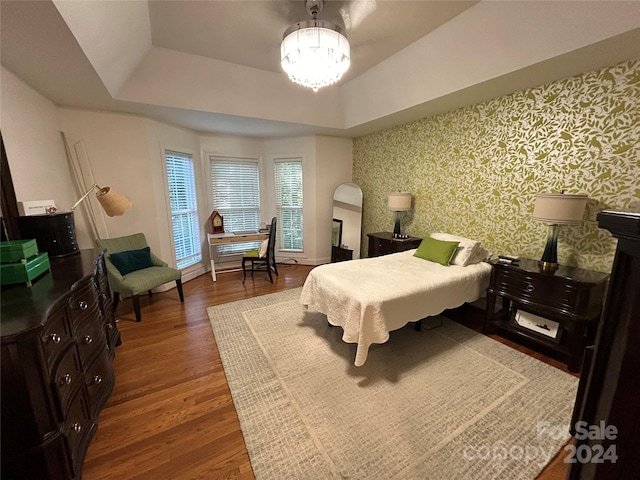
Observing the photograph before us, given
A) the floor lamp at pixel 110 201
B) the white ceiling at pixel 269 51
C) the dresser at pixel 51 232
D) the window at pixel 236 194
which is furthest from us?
the window at pixel 236 194

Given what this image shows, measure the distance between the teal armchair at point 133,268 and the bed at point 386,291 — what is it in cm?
182

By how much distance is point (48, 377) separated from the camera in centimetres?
113

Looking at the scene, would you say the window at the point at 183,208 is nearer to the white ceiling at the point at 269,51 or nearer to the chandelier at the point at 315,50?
the white ceiling at the point at 269,51

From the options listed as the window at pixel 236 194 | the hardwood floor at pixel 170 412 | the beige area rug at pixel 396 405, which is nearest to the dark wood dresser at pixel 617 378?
the beige area rug at pixel 396 405

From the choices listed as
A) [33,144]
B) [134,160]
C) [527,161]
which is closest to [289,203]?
[134,160]

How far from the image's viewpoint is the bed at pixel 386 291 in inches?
81.0

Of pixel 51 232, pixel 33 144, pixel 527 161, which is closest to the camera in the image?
pixel 51 232

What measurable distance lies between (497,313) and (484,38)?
2.66m

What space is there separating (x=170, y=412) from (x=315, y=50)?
282cm

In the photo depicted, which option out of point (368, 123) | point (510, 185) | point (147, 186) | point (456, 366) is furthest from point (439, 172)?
point (147, 186)

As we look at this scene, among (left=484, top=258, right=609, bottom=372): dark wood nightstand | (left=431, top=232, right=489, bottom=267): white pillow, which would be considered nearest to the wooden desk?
(left=431, top=232, right=489, bottom=267): white pillow

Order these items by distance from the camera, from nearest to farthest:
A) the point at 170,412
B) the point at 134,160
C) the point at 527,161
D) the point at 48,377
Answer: the point at 48,377 → the point at 170,412 → the point at 527,161 → the point at 134,160

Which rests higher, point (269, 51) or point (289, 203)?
point (269, 51)

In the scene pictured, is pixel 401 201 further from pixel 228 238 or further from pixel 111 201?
pixel 111 201
